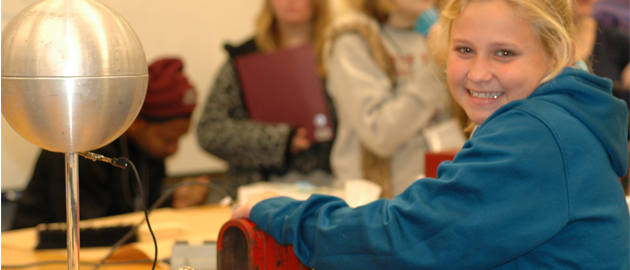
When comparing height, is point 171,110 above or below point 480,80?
below

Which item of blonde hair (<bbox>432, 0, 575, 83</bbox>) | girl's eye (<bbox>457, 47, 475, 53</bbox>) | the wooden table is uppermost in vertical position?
blonde hair (<bbox>432, 0, 575, 83</bbox>)

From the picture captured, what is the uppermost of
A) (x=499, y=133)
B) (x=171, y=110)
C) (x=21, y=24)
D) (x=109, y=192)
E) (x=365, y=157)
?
(x=21, y=24)

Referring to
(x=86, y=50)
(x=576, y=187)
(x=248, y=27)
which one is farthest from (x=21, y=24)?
(x=248, y=27)

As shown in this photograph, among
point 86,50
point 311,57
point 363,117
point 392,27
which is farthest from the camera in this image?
point 311,57

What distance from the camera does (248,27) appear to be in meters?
3.07

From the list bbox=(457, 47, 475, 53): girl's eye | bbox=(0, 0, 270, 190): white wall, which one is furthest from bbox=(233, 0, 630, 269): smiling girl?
bbox=(0, 0, 270, 190): white wall

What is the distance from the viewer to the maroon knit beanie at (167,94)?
5.94 ft

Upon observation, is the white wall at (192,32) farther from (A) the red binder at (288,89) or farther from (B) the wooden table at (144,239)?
(B) the wooden table at (144,239)

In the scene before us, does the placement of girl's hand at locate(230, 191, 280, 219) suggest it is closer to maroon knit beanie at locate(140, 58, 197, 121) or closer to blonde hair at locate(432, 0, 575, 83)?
blonde hair at locate(432, 0, 575, 83)

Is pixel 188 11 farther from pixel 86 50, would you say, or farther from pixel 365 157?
pixel 86 50

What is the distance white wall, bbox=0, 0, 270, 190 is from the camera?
267 cm

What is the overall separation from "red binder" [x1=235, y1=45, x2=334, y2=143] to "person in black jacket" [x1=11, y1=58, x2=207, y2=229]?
0.21 metres

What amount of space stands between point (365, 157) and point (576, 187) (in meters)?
1.01

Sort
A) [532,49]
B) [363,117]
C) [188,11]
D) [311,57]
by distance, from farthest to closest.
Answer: [188,11] < [311,57] < [363,117] < [532,49]
